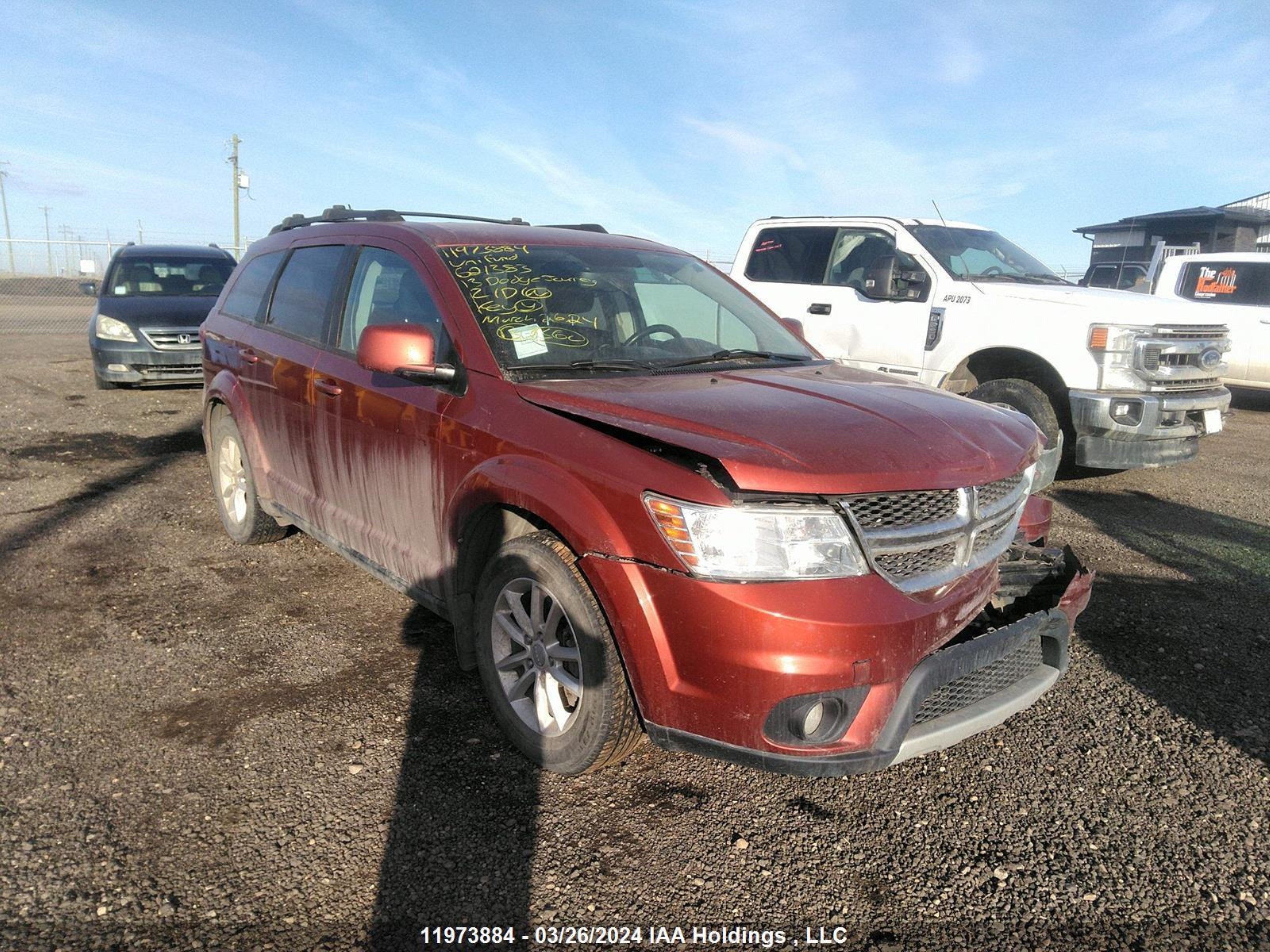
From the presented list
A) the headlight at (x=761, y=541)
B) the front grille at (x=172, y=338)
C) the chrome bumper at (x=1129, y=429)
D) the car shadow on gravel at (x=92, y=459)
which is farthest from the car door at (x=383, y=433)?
the front grille at (x=172, y=338)

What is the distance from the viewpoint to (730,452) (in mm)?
2363

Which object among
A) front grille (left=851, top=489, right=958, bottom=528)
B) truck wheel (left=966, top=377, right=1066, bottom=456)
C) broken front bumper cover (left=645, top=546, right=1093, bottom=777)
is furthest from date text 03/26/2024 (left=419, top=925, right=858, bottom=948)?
truck wheel (left=966, top=377, right=1066, bottom=456)

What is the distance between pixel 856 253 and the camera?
305 inches

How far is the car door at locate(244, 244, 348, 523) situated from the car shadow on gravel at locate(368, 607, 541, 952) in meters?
1.39

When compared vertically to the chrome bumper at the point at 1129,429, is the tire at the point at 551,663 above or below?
below

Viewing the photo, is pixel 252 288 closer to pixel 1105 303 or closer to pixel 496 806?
pixel 496 806

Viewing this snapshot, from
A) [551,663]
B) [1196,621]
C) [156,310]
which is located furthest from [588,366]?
[156,310]

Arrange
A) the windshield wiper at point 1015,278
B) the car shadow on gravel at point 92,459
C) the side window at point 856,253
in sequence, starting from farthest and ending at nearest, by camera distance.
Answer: the side window at point 856,253 → the windshield wiper at point 1015,278 → the car shadow on gravel at point 92,459

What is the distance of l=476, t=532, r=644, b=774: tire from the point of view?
260 centimetres

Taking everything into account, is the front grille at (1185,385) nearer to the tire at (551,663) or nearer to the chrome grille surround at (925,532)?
the chrome grille surround at (925,532)

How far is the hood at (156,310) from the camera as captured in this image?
34.9 feet

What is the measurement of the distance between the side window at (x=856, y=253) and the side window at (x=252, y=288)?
4.79m

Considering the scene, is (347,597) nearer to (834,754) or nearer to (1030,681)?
(834,754)

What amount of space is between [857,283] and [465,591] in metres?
5.59
